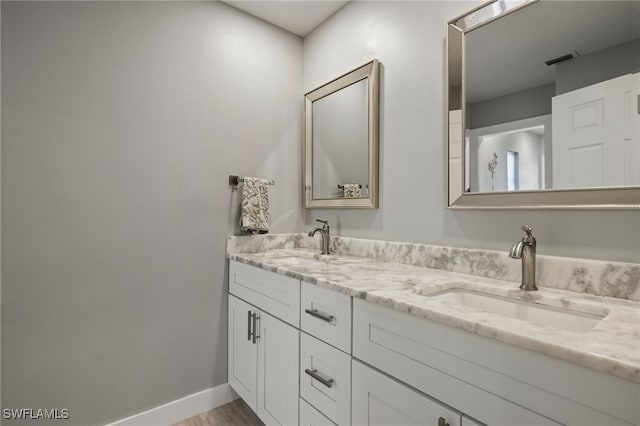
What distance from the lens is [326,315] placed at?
1.13 meters

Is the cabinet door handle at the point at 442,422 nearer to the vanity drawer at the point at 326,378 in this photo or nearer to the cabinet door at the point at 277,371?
→ the vanity drawer at the point at 326,378

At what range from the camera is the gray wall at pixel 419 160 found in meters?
1.05

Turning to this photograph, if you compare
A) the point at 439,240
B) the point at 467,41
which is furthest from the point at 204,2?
the point at 439,240

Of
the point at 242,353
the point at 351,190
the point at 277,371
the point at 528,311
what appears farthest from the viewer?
the point at 351,190

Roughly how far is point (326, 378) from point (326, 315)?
22 cm

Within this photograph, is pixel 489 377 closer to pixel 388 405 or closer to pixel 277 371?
pixel 388 405

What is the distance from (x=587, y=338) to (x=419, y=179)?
3.15 ft

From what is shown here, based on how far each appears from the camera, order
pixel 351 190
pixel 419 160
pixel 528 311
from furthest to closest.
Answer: pixel 351 190, pixel 419 160, pixel 528 311

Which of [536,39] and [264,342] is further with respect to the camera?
[264,342]

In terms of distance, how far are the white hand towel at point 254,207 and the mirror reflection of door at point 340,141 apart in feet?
1.21

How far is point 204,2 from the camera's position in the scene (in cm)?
181

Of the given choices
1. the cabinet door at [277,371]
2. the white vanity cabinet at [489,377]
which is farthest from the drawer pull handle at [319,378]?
the white vanity cabinet at [489,377]

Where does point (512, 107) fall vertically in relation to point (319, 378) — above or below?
above

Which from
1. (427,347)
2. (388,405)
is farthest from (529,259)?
(388,405)
